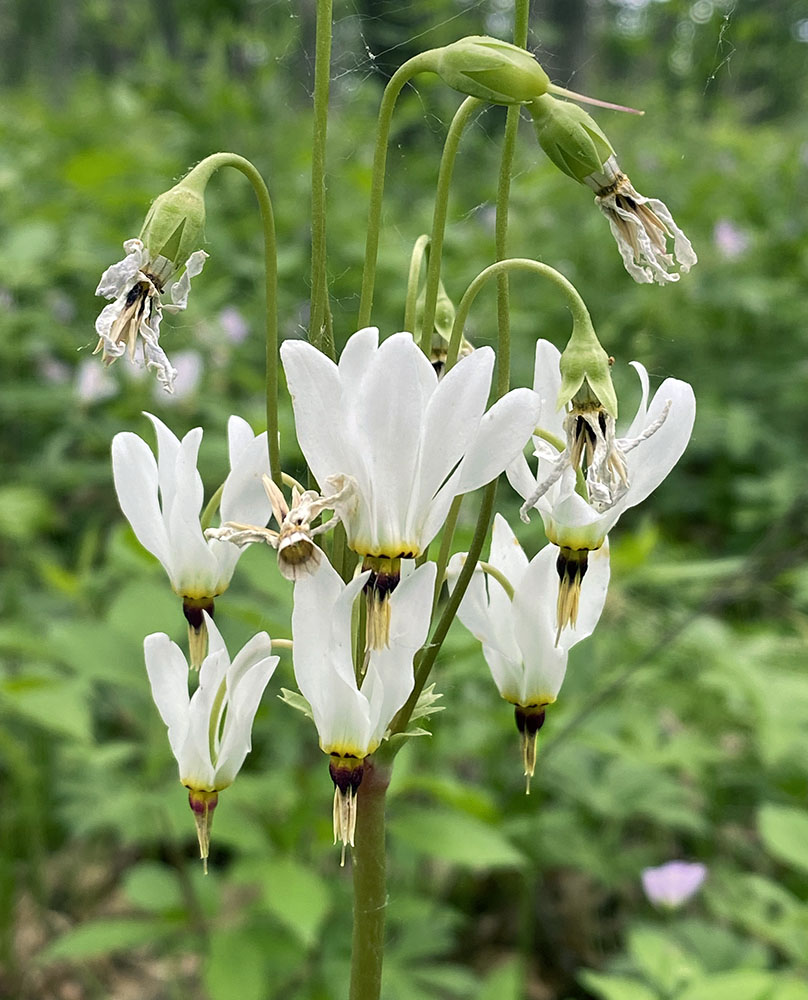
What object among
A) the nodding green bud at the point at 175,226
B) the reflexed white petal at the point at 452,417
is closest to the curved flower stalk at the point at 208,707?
the reflexed white petal at the point at 452,417

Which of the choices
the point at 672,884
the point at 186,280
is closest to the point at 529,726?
the point at 186,280

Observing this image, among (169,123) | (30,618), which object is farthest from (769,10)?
(30,618)

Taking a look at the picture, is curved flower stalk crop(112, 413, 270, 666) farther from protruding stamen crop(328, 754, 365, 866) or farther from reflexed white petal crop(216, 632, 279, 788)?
protruding stamen crop(328, 754, 365, 866)

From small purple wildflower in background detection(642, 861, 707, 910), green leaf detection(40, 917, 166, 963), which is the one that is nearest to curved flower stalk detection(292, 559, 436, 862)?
green leaf detection(40, 917, 166, 963)

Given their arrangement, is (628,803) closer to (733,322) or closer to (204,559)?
(204,559)

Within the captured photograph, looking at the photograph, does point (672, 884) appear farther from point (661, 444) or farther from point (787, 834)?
point (661, 444)
